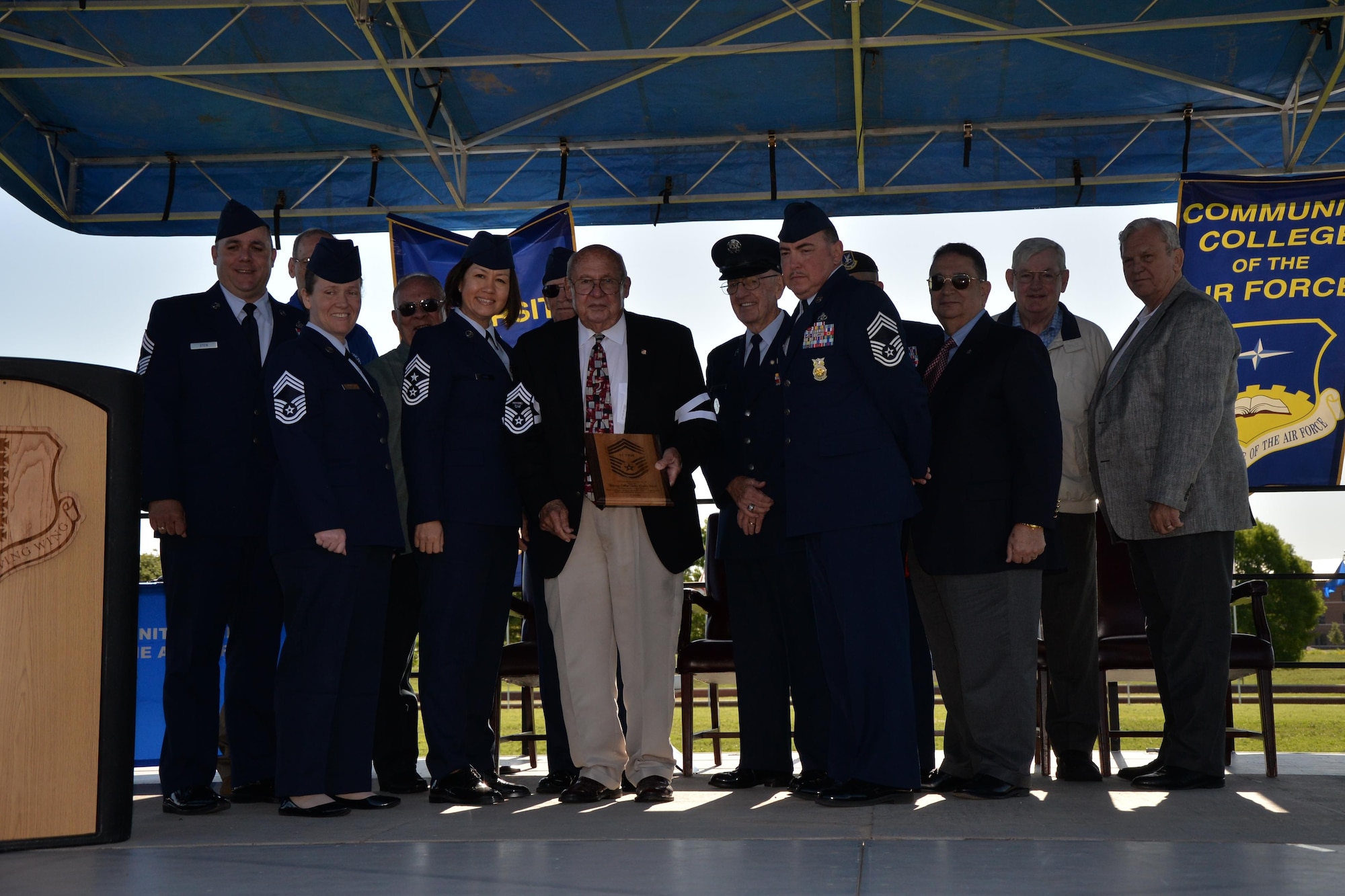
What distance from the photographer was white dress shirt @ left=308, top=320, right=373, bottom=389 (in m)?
3.55

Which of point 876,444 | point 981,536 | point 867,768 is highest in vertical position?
point 876,444

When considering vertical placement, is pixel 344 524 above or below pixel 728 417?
below

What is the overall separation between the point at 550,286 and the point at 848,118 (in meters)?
3.54

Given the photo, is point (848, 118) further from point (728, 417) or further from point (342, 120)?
point (728, 417)

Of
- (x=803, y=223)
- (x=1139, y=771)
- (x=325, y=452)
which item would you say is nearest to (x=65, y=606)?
(x=325, y=452)

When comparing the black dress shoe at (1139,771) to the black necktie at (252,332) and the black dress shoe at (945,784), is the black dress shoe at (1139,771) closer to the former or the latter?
the black dress shoe at (945,784)

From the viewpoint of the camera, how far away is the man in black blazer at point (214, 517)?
356 centimetres

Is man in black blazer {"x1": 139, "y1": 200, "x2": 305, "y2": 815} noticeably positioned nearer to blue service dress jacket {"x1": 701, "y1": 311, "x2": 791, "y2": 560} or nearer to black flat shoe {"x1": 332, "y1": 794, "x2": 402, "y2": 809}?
black flat shoe {"x1": 332, "y1": 794, "x2": 402, "y2": 809}

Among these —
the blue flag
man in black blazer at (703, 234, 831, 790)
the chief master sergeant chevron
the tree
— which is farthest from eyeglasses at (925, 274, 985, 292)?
the tree

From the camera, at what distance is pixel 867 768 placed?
10.6 feet

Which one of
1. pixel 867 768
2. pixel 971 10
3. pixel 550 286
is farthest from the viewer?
pixel 971 10

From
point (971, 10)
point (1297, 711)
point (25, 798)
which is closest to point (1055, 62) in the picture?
point (971, 10)

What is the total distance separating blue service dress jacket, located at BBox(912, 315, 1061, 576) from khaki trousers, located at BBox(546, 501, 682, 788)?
0.77m

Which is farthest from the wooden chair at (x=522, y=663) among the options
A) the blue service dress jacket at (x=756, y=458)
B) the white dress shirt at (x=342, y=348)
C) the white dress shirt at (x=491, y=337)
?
the white dress shirt at (x=342, y=348)
